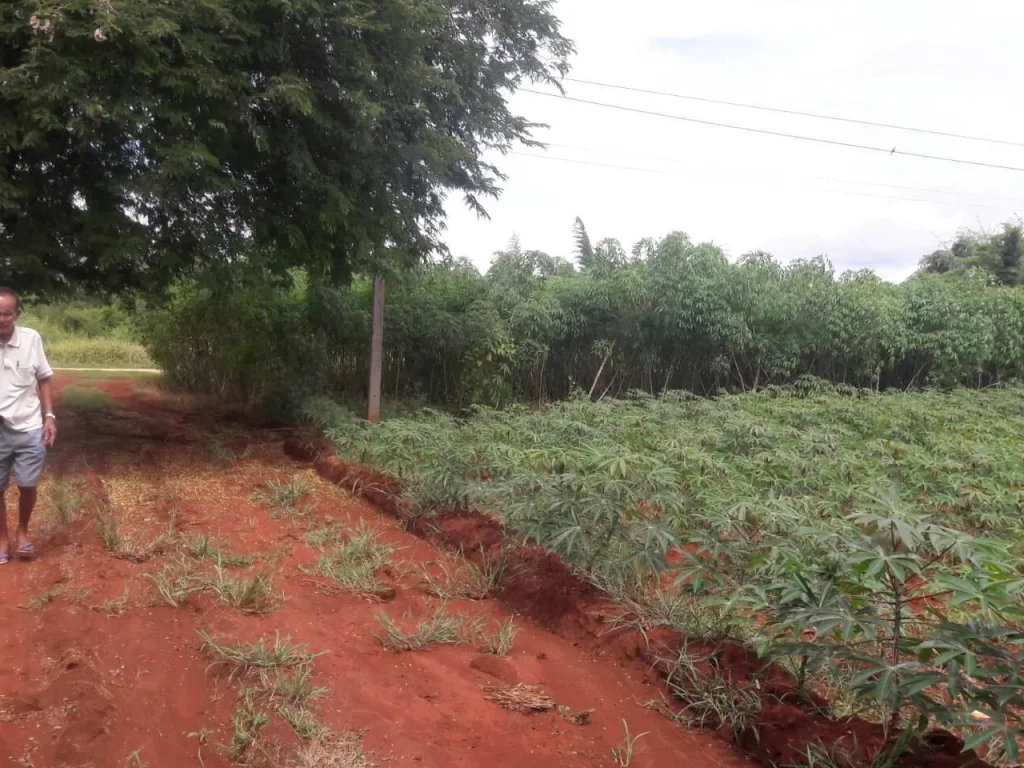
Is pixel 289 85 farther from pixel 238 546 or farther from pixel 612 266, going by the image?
pixel 612 266

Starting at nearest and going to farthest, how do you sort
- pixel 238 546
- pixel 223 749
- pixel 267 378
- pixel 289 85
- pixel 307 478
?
pixel 223 749
pixel 238 546
pixel 289 85
pixel 307 478
pixel 267 378

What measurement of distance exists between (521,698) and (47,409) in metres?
2.90

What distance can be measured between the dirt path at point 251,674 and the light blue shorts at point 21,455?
1.40 ft

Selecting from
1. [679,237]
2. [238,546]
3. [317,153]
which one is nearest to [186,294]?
[317,153]

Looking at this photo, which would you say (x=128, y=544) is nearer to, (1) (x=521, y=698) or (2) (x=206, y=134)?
(1) (x=521, y=698)

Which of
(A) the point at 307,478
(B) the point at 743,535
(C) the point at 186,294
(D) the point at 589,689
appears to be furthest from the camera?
(C) the point at 186,294

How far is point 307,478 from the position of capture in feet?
19.8

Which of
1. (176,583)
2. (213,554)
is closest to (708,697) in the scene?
(176,583)

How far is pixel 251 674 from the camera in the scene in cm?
273

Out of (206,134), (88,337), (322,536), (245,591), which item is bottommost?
(88,337)

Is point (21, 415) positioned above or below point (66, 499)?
above

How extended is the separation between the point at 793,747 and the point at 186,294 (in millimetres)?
8801

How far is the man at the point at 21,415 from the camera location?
12.2 ft

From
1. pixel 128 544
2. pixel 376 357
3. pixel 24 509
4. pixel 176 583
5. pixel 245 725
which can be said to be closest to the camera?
pixel 245 725
